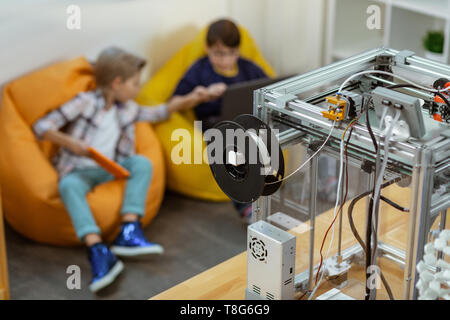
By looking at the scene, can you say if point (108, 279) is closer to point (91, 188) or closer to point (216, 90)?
point (91, 188)

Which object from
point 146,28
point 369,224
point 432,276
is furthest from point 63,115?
point 432,276

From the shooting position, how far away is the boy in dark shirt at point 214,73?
3.21 metres

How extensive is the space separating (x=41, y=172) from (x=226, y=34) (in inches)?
40.5

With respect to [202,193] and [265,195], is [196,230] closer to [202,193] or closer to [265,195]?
[202,193]

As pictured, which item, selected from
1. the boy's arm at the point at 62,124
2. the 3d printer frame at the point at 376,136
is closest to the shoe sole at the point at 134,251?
the boy's arm at the point at 62,124

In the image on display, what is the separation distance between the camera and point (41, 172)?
111 inches

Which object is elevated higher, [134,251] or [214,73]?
[214,73]

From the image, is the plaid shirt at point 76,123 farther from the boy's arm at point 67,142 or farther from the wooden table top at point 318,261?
the wooden table top at point 318,261

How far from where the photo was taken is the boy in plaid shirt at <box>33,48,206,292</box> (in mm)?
2730

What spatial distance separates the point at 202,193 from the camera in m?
3.23

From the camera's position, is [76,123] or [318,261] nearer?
[318,261]

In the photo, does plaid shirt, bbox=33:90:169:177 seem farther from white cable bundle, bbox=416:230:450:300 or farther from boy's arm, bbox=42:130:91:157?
white cable bundle, bbox=416:230:450:300

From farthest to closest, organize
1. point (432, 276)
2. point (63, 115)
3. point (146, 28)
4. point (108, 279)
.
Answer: point (146, 28) < point (63, 115) < point (108, 279) < point (432, 276)
